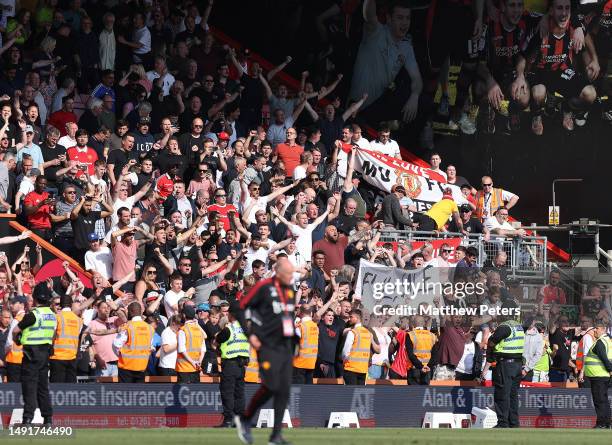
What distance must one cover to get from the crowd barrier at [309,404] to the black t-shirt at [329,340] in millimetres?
846

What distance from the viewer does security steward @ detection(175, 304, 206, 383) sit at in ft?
70.0

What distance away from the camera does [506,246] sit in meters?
27.0

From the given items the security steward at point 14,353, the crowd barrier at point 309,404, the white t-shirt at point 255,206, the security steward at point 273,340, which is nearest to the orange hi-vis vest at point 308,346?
the crowd barrier at point 309,404

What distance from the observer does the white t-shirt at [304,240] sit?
82.6 ft

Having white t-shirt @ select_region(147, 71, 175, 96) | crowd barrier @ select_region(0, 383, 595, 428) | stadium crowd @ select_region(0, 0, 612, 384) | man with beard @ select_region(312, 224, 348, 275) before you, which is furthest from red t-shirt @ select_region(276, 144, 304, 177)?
crowd barrier @ select_region(0, 383, 595, 428)

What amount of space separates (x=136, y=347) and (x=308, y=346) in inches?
108

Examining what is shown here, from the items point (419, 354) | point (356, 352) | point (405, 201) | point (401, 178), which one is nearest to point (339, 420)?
point (356, 352)

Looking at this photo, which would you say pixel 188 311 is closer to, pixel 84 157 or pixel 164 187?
pixel 164 187

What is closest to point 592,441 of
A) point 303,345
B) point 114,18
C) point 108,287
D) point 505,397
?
point 505,397

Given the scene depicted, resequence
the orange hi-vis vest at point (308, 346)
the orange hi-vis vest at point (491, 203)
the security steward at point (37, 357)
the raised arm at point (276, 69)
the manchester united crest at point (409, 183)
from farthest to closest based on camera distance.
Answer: the raised arm at point (276, 69) → the orange hi-vis vest at point (491, 203) → the manchester united crest at point (409, 183) → the orange hi-vis vest at point (308, 346) → the security steward at point (37, 357)

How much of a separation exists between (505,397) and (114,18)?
445 inches

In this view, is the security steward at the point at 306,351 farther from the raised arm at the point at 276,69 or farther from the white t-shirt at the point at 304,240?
the raised arm at the point at 276,69

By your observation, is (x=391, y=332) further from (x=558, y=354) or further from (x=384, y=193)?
(x=384, y=193)

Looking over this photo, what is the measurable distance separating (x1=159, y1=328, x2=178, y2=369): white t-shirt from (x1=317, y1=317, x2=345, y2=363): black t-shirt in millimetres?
2493
